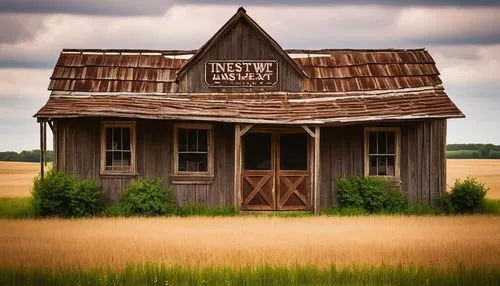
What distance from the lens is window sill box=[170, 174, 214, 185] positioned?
26.5m

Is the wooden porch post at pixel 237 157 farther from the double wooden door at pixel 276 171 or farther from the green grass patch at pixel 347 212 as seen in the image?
the green grass patch at pixel 347 212

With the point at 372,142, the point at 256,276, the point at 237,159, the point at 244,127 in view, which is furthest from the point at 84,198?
the point at 256,276

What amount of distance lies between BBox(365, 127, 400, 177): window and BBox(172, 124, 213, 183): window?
4.80 metres

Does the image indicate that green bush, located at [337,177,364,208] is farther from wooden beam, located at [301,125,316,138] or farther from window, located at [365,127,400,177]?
wooden beam, located at [301,125,316,138]

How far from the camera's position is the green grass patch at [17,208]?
2630 cm

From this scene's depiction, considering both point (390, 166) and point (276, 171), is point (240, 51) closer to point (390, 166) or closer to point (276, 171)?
point (276, 171)

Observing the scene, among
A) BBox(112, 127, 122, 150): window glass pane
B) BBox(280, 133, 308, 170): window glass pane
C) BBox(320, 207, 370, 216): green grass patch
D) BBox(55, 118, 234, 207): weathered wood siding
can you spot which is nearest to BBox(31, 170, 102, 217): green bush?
BBox(55, 118, 234, 207): weathered wood siding

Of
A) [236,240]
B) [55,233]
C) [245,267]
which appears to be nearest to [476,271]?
[245,267]

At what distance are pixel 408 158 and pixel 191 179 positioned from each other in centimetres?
656

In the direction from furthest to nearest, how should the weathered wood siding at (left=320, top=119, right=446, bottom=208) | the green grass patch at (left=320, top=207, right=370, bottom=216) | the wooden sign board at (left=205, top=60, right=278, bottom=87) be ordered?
the wooden sign board at (left=205, top=60, right=278, bottom=87) < the weathered wood siding at (left=320, top=119, right=446, bottom=208) < the green grass patch at (left=320, top=207, right=370, bottom=216)

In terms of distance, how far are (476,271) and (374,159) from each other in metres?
12.9

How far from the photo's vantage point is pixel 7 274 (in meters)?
14.2

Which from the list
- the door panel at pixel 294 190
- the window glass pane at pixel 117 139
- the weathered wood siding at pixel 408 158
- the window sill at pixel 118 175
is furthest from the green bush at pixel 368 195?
the window glass pane at pixel 117 139

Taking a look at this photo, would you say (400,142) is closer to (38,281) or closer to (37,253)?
(37,253)
